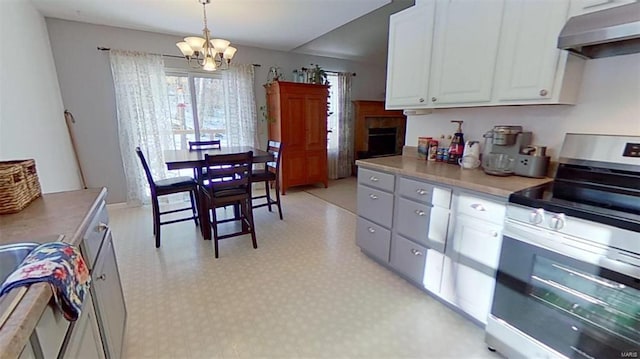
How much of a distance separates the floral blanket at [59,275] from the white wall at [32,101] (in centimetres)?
165

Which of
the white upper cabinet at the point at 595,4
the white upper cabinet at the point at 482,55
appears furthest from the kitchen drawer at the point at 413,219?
the white upper cabinet at the point at 595,4

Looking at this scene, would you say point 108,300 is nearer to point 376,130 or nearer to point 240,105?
point 240,105

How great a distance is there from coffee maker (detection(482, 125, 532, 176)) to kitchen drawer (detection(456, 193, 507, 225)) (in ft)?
1.16

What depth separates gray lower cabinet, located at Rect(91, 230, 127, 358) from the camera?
1.19m

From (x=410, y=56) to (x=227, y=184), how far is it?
6.49 ft

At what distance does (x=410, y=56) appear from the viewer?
2.28 meters

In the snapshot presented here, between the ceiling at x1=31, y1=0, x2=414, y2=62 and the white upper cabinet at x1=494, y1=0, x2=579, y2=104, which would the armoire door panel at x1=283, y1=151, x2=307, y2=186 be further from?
the white upper cabinet at x1=494, y1=0, x2=579, y2=104

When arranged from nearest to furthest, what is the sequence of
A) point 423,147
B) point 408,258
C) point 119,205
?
point 408,258 → point 423,147 → point 119,205

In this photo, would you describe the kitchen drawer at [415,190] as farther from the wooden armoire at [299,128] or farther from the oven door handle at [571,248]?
the wooden armoire at [299,128]

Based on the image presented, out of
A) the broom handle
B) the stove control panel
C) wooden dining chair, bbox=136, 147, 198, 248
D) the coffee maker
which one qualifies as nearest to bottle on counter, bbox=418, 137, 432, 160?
the coffee maker

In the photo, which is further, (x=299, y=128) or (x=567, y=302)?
(x=299, y=128)

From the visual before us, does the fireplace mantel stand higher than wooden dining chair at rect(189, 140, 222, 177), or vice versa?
the fireplace mantel

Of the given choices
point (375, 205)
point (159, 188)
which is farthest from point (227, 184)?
point (375, 205)

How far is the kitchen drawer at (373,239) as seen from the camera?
229 cm
